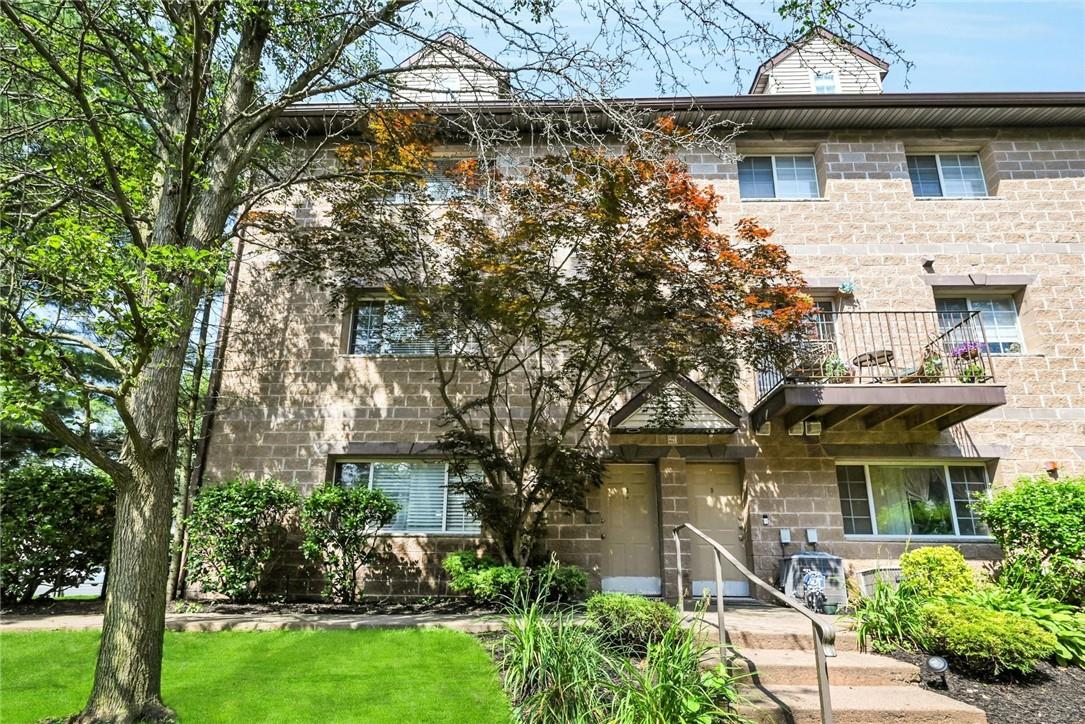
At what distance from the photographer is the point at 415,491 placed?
32.5 feet

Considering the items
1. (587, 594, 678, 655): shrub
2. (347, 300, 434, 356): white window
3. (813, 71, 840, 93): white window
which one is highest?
(813, 71, 840, 93): white window

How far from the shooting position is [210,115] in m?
6.09

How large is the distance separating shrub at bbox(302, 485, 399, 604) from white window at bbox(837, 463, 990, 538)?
288 inches

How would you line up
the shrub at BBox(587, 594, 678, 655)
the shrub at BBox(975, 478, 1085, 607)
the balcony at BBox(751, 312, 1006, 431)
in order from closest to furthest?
the shrub at BBox(587, 594, 678, 655) → the shrub at BBox(975, 478, 1085, 607) → the balcony at BBox(751, 312, 1006, 431)

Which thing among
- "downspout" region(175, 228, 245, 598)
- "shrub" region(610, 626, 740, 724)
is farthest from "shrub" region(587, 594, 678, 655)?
"downspout" region(175, 228, 245, 598)

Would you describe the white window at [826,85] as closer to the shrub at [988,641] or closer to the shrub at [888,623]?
the shrub at [888,623]

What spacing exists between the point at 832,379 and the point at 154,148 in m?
9.34

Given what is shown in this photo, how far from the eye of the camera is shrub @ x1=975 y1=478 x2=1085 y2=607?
7469 millimetres

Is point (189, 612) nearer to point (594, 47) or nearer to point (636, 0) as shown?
point (594, 47)

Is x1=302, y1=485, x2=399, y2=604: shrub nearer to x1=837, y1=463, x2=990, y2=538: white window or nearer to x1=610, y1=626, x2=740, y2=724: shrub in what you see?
x1=610, y1=626, x2=740, y2=724: shrub

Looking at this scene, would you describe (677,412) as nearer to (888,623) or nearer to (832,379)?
Result: (832,379)

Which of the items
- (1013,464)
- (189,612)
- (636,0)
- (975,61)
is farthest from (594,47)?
(1013,464)

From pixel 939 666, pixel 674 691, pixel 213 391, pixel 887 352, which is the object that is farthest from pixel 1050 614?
pixel 213 391

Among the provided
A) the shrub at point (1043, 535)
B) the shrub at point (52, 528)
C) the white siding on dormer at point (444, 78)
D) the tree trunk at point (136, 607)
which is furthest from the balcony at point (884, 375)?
the shrub at point (52, 528)
